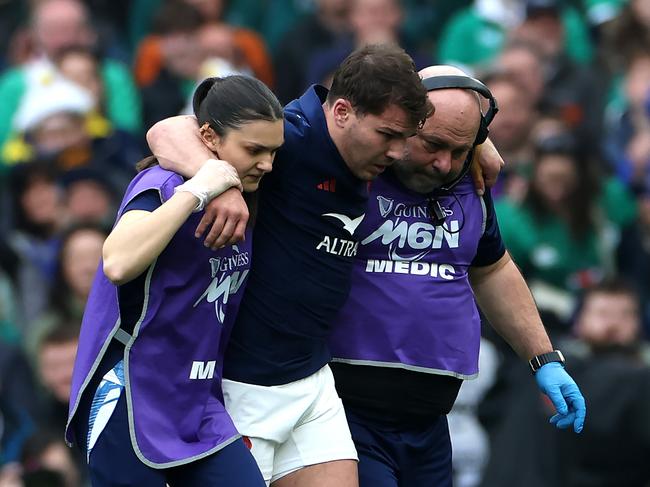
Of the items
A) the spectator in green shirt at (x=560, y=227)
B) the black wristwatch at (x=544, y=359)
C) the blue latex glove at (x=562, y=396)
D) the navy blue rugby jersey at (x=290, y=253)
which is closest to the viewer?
the navy blue rugby jersey at (x=290, y=253)

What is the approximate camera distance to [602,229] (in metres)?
10.0

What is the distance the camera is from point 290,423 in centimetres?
552

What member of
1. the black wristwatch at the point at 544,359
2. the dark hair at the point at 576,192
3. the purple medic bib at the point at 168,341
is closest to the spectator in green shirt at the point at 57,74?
the dark hair at the point at 576,192

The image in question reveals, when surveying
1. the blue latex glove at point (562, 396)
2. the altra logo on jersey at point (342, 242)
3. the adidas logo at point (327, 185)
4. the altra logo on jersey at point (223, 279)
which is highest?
the adidas logo at point (327, 185)

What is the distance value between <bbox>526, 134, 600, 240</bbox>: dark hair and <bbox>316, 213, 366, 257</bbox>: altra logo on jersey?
4.23 metres

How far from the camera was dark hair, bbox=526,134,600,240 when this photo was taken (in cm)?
977

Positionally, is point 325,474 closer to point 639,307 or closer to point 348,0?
point 639,307

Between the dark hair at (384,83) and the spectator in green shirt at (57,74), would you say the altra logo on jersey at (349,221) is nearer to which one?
the dark hair at (384,83)

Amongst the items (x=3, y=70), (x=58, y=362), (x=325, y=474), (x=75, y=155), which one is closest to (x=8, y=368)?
(x=58, y=362)

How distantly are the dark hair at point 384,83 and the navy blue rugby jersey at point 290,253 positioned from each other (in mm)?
212

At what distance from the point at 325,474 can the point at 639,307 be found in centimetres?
445

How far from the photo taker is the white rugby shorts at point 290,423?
549 centimetres

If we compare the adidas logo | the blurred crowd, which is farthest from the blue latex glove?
the blurred crowd

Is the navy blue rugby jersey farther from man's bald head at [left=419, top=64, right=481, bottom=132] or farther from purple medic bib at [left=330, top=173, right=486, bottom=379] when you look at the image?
man's bald head at [left=419, top=64, right=481, bottom=132]
